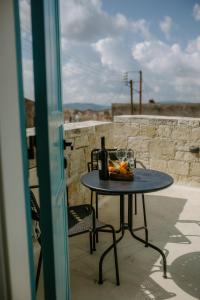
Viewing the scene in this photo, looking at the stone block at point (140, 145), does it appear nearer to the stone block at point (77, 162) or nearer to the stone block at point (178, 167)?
the stone block at point (178, 167)

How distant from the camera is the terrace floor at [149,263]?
1977 millimetres

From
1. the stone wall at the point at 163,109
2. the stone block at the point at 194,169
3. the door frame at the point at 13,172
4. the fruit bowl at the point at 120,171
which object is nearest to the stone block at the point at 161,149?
the stone block at the point at 194,169

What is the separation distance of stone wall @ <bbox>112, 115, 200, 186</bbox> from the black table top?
1.96 meters

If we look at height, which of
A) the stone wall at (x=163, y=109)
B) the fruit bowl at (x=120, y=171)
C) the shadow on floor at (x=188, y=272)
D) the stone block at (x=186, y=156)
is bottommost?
the shadow on floor at (x=188, y=272)

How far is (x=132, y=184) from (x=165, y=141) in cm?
238

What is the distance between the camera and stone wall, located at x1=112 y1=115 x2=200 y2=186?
13.9 feet

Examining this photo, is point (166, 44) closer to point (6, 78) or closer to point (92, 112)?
point (92, 112)

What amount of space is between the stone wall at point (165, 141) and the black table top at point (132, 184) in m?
1.96

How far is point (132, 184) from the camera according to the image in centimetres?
214

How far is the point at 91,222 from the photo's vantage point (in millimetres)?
2076

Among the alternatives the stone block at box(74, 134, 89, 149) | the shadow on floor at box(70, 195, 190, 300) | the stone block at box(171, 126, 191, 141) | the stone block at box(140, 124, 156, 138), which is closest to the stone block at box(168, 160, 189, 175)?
the stone block at box(171, 126, 191, 141)

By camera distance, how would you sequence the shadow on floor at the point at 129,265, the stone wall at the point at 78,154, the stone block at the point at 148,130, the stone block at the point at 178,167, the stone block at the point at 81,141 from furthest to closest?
the stone block at the point at 148,130, the stone block at the point at 178,167, the stone block at the point at 81,141, the stone wall at the point at 78,154, the shadow on floor at the point at 129,265

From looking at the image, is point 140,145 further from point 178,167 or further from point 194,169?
point 194,169

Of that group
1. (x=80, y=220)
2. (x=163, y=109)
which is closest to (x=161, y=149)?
(x=80, y=220)
